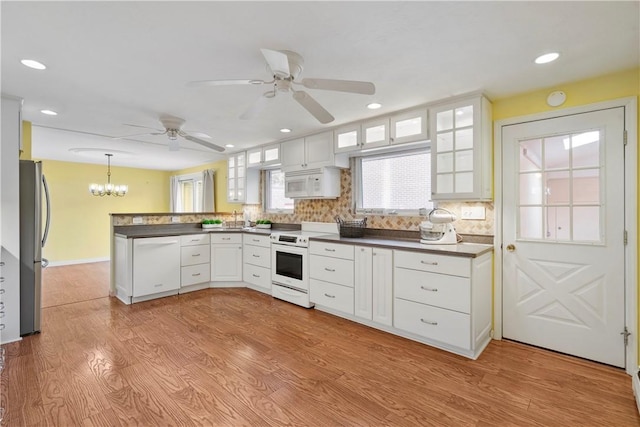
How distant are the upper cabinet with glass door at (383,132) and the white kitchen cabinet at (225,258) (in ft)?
7.27

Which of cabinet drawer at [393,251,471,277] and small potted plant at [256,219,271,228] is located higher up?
small potted plant at [256,219,271,228]

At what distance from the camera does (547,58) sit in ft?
6.88

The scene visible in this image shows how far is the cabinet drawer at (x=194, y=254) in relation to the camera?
4281 mm

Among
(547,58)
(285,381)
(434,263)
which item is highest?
(547,58)

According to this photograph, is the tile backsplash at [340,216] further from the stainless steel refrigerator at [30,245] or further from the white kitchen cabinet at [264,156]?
the stainless steel refrigerator at [30,245]

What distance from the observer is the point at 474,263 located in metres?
2.46

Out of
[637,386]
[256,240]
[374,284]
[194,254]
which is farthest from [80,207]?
[637,386]

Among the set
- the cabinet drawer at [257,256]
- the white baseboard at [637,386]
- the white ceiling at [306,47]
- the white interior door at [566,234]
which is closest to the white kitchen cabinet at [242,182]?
the cabinet drawer at [257,256]

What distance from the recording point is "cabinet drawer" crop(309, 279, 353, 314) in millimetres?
3258

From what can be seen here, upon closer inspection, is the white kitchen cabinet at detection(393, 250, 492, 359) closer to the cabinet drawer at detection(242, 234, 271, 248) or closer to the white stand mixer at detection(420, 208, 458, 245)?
the white stand mixer at detection(420, 208, 458, 245)

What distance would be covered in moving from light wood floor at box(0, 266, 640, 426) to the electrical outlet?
3.96 feet

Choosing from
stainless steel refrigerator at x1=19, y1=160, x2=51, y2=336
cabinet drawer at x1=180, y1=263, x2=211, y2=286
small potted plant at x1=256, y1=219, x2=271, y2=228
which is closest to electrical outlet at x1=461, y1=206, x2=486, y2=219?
small potted plant at x1=256, y1=219, x2=271, y2=228

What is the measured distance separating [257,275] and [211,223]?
1.40m

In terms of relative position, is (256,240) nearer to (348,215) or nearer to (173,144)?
(348,215)
